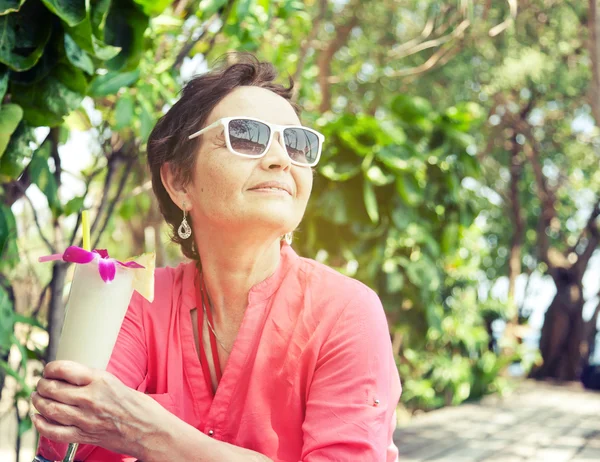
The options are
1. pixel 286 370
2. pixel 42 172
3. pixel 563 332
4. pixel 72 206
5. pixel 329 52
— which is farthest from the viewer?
pixel 563 332

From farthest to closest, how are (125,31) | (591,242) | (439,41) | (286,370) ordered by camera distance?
1. (591,242)
2. (439,41)
3. (125,31)
4. (286,370)

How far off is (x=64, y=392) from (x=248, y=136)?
71 cm

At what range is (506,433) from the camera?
599 centimetres

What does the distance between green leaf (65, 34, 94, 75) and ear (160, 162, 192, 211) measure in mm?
366

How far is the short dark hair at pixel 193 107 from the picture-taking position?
6.22 feet

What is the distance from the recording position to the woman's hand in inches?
57.1

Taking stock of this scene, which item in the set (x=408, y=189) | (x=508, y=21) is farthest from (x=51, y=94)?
(x=508, y=21)

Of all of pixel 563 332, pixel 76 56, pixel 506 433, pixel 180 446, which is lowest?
pixel 563 332

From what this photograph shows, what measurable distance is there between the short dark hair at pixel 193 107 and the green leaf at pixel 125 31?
350 millimetres

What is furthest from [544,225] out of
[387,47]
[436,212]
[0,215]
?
[0,215]

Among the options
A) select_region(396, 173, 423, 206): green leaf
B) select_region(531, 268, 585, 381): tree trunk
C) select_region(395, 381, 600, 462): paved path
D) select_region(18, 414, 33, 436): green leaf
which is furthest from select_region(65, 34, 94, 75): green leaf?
select_region(531, 268, 585, 381): tree trunk

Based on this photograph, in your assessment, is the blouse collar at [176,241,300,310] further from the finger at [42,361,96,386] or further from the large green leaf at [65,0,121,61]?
the large green leaf at [65,0,121,61]

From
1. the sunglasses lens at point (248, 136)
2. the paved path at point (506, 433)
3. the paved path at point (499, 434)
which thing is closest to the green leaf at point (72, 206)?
the sunglasses lens at point (248, 136)

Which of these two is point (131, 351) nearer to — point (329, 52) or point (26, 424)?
point (26, 424)
